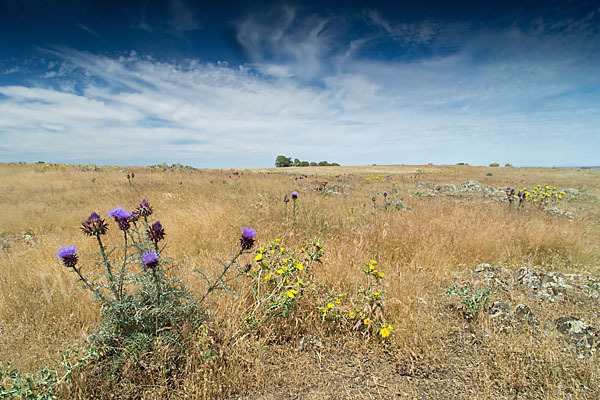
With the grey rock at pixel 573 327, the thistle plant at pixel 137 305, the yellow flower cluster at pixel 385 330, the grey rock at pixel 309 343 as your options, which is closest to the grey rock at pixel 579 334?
the grey rock at pixel 573 327

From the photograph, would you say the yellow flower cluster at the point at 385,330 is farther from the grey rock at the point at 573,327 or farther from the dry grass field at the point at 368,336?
the grey rock at the point at 573,327

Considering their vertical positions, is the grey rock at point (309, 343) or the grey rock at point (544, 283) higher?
the grey rock at point (544, 283)

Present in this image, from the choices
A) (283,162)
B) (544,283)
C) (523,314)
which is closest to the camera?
(523,314)

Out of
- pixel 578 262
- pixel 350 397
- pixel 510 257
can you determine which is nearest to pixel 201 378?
pixel 350 397

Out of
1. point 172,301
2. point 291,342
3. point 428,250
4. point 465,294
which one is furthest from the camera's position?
point 428,250

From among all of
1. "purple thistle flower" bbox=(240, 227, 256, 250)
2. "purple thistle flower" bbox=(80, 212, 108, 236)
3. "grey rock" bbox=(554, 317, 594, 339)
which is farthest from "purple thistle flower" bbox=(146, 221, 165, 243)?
"grey rock" bbox=(554, 317, 594, 339)

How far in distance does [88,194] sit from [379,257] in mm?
9855

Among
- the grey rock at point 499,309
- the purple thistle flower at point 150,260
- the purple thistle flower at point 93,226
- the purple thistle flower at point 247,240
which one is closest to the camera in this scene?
the purple thistle flower at point 150,260

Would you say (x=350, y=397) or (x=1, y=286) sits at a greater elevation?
(x=1, y=286)

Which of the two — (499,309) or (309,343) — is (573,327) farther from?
(309,343)

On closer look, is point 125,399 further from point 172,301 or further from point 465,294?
point 465,294

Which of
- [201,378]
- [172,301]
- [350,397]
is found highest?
[172,301]

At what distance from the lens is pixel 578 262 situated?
3.85 meters

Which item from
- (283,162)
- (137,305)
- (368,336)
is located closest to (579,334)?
(368,336)
